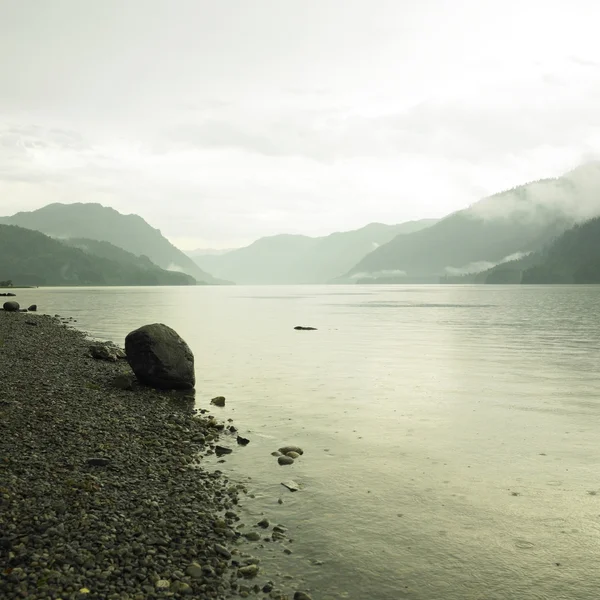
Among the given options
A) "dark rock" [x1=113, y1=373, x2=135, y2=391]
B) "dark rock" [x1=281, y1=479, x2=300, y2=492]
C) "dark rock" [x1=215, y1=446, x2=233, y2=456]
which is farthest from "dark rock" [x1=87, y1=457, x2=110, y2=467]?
"dark rock" [x1=113, y1=373, x2=135, y2=391]

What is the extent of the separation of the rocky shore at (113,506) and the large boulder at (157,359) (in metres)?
4.59

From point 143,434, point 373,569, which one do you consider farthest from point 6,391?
point 373,569

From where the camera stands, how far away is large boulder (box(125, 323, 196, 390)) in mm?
27344

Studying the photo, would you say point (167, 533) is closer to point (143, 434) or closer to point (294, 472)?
point (294, 472)

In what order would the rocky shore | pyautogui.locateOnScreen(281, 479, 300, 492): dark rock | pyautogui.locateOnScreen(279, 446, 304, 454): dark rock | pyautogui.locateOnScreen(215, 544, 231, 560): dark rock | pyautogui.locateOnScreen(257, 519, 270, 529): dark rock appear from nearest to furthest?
the rocky shore → pyautogui.locateOnScreen(215, 544, 231, 560): dark rock → pyautogui.locateOnScreen(257, 519, 270, 529): dark rock → pyautogui.locateOnScreen(281, 479, 300, 492): dark rock → pyautogui.locateOnScreen(279, 446, 304, 454): dark rock

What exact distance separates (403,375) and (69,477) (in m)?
Answer: 24.8

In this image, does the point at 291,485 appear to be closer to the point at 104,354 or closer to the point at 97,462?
the point at 97,462

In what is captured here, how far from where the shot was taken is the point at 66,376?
27.9 m

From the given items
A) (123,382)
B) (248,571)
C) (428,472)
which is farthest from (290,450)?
(123,382)

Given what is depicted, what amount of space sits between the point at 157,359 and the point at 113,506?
51.4ft

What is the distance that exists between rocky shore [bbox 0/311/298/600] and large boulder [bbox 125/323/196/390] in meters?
4.59

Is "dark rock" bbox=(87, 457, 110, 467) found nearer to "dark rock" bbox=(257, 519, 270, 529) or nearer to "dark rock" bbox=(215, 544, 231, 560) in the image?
"dark rock" bbox=(257, 519, 270, 529)

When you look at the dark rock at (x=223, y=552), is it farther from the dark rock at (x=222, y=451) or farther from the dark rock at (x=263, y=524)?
→ the dark rock at (x=222, y=451)

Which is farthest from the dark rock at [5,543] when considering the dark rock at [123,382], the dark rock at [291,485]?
the dark rock at [123,382]
